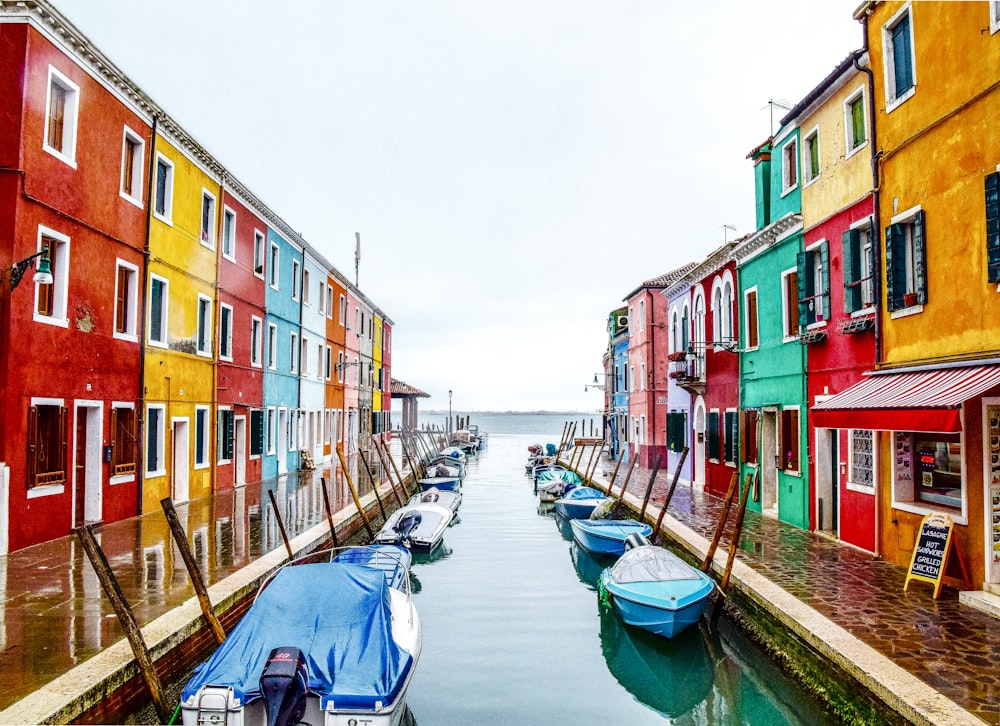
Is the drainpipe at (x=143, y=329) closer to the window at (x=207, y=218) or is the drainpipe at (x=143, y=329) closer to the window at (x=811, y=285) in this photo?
the window at (x=207, y=218)

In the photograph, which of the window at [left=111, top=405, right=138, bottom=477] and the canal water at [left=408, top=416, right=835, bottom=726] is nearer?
the canal water at [left=408, top=416, right=835, bottom=726]

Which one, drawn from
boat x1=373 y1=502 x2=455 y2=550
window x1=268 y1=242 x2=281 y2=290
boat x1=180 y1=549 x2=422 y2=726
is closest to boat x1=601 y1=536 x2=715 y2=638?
boat x1=180 y1=549 x2=422 y2=726

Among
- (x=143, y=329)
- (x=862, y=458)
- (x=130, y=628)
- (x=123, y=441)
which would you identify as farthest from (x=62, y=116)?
(x=862, y=458)

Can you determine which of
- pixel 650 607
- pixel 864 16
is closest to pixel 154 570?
pixel 650 607

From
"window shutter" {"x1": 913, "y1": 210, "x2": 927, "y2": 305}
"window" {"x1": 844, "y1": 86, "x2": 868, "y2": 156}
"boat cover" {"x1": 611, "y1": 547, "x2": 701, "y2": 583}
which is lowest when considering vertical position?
"boat cover" {"x1": 611, "y1": 547, "x2": 701, "y2": 583}

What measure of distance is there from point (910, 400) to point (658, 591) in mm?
4338

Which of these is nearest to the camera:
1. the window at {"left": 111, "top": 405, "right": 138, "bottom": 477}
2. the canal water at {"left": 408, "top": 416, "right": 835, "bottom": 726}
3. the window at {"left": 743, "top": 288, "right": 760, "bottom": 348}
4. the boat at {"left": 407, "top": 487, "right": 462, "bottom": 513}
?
the canal water at {"left": 408, "top": 416, "right": 835, "bottom": 726}

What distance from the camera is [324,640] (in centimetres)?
684

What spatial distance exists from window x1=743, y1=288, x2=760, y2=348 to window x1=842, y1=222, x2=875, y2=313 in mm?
5060

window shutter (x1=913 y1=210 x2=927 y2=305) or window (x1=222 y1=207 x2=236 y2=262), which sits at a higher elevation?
window (x1=222 y1=207 x2=236 y2=262)

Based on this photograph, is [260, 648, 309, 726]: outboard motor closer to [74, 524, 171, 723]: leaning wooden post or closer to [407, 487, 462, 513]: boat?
[74, 524, 171, 723]: leaning wooden post

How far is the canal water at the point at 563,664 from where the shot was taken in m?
8.47

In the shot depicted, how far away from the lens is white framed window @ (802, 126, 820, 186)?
47.6ft

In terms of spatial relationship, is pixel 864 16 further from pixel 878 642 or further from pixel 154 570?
pixel 154 570
